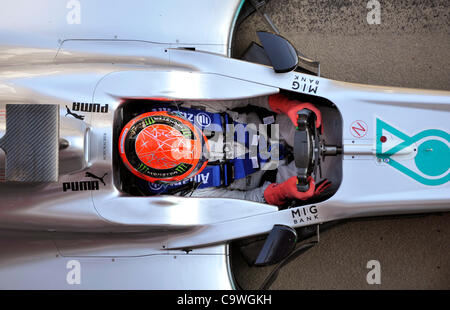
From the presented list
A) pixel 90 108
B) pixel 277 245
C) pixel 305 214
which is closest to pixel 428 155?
pixel 305 214

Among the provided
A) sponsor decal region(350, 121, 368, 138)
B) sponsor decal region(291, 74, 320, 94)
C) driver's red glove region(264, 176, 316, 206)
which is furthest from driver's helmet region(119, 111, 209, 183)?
sponsor decal region(350, 121, 368, 138)

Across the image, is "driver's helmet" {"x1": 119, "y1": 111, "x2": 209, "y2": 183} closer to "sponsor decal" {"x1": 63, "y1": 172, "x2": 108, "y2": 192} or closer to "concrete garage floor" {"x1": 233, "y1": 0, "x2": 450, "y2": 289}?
"sponsor decal" {"x1": 63, "y1": 172, "x2": 108, "y2": 192}

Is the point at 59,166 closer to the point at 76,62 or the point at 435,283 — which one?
the point at 76,62

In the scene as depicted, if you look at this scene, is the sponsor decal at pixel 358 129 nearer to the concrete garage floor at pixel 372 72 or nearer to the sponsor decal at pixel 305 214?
the sponsor decal at pixel 305 214

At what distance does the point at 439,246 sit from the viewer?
216 centimetres

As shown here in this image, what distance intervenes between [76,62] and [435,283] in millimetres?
2345

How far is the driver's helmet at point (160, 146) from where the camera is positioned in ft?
4.95

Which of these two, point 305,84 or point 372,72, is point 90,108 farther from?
point 372,72

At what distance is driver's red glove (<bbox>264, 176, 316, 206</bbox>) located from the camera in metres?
1.65

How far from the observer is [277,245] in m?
1.58

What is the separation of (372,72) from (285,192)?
1.04 meters

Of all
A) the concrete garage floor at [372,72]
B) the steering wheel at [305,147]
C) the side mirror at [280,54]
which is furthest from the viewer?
the concrete garage floor at [372,72]

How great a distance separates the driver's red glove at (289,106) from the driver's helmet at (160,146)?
0.43 m

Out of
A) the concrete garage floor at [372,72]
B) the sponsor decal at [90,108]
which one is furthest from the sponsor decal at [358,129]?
the sponsor decal at [90,108]
